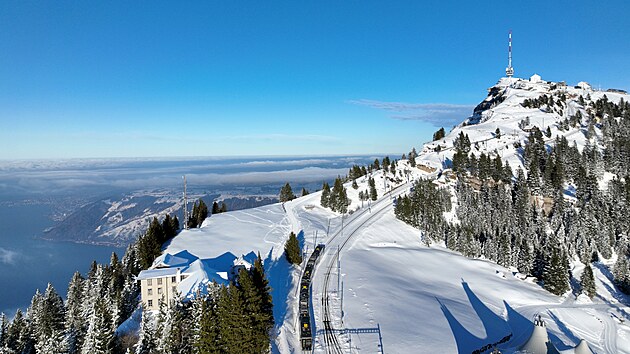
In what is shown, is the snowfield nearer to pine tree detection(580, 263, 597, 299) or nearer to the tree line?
pine tree detection(580, 263, 597, 299)

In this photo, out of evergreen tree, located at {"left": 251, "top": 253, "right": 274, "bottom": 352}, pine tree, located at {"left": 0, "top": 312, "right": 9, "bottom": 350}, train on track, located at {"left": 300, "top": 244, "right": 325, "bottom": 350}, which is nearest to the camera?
evergreen tree, located at {"left": 251, "top": 253, "right": 274, "bottom": 352}

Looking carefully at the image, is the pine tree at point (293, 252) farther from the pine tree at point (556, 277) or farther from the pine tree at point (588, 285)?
the pine tree at point (588, 285)

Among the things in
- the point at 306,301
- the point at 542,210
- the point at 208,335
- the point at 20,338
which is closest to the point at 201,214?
the point at 20,338

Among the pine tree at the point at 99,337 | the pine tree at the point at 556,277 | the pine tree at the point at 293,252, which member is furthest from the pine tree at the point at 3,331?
the pine tree at the point at 556,277

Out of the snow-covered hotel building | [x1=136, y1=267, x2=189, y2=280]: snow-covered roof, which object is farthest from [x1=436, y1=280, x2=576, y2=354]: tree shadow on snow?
[x1=136, y1=267, x2=189, y2=280]: snow-covered roof

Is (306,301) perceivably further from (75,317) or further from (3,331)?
(3,331)
